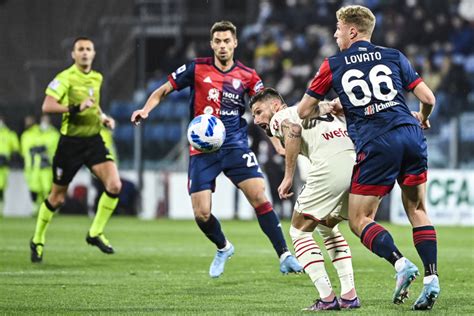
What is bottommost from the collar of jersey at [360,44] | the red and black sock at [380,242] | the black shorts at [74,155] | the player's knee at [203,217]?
the player's knee at [203,217]

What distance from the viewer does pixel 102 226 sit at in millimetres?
12203

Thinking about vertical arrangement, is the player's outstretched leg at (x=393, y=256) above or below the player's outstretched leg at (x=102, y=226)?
above

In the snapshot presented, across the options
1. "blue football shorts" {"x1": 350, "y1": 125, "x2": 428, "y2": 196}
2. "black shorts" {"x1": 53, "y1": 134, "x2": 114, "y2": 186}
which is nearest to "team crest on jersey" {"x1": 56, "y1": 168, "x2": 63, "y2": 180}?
"black shorts" {"x1": 53, "y1": 134, "x2": 114, "y2": 186}

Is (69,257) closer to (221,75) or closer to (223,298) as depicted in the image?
(221,75)

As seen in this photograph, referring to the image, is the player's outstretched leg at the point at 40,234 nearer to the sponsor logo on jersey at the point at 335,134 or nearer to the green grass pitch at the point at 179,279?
the green grass pitch at the point at 179,279

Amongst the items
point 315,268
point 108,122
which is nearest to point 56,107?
point 108,122

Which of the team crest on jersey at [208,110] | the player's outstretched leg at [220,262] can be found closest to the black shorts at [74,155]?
the team crest on jersey at [208,110]

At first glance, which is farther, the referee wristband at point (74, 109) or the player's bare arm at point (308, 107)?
the referee wristband at point (74, 109)

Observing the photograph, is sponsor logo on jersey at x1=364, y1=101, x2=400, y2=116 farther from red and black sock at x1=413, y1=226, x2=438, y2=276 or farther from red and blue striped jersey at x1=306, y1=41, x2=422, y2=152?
red and black sock at x1=413, y1=226, x2=438, y2=276

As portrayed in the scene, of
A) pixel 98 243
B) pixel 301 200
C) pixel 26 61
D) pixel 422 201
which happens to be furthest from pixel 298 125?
pixel 26 61

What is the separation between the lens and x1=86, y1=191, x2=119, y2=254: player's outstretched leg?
39.6 feet

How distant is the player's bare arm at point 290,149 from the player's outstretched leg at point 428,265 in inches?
37.7

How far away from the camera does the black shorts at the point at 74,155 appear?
1203 cm

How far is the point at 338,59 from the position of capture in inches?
284
